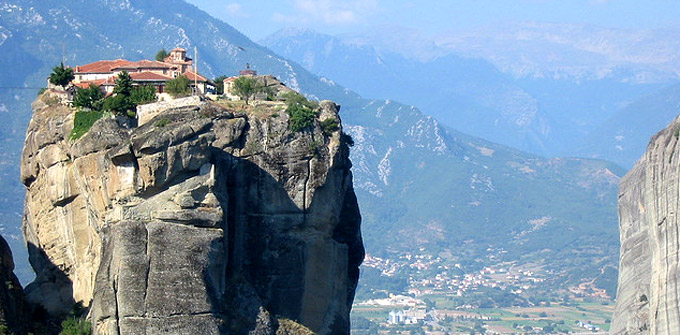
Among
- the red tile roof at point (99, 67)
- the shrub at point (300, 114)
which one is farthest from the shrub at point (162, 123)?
the red tile roof at point (99, 67)

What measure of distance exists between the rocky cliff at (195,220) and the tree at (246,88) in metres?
3.55

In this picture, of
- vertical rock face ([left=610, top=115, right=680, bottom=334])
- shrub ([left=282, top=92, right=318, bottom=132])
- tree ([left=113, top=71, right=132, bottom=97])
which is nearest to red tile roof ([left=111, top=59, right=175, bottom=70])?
tree ([left=113, top=71, right=132, bottom=97])

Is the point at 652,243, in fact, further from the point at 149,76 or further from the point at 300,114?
the point at 149,76

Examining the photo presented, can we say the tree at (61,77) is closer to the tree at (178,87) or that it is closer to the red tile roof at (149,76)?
the red tile roof at (149,76)

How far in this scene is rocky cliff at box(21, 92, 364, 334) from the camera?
5084 cm

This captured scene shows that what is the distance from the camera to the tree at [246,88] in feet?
217

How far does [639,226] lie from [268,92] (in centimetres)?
3107

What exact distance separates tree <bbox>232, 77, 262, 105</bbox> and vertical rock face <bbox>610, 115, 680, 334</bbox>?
85.5 ft

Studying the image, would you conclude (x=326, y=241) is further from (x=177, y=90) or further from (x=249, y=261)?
(x=177, y=90)

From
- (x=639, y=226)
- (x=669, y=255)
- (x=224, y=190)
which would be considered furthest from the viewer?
(x=639, y=226)

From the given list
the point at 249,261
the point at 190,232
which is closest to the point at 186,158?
the point at 190,232

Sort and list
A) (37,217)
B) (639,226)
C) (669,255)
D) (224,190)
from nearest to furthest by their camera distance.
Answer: (224,190) < (37,217) < (669,255) < (639,226)

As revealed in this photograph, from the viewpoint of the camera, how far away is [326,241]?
62.1 metres

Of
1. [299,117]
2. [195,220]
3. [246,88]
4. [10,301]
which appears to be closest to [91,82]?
[246,88]
